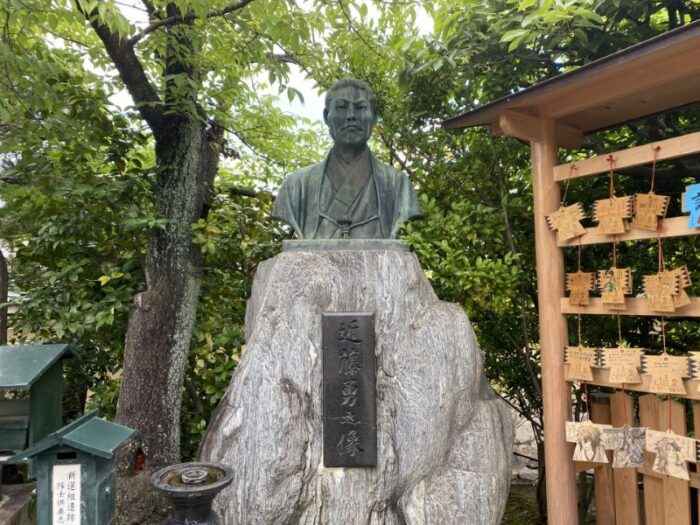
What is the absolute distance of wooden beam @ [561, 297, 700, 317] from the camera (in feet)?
10.6

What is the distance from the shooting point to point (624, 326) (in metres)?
5.28

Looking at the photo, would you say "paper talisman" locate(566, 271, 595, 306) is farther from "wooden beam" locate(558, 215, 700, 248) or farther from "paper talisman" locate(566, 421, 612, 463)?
"paper talisman" locate(566, 421, 612, 463)

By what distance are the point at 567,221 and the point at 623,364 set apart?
1106mm

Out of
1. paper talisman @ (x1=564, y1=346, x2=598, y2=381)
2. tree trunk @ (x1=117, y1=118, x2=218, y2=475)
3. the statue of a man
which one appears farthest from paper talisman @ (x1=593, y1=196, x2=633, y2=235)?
tree trunk @ (x1=117, y1=118, x2=218, y2=475)

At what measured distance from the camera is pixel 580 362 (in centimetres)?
372

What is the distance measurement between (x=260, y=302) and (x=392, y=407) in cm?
129

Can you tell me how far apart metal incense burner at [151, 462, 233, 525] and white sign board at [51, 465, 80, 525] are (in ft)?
1.40

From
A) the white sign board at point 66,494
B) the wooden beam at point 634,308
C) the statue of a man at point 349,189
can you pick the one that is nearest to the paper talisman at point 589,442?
the wooden beam at point 634,308

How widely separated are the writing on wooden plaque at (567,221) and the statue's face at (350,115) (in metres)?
1.69

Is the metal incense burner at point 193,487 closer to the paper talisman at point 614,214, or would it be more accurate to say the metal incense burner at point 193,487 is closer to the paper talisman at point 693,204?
the paper talisman at point 614,214

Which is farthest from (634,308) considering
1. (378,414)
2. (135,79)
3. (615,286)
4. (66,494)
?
(135,79)

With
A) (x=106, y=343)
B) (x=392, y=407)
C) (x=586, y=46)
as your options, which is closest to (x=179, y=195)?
(x=106, y=343)

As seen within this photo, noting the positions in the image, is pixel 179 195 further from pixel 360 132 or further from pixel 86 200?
pixel 360 132

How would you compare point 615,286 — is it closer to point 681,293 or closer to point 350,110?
point 681,293
